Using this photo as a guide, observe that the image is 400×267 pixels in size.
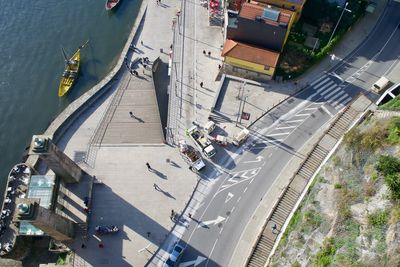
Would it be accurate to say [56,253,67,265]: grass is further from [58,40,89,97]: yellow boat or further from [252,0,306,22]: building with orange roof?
[252,0,306,22]: building with orange roof

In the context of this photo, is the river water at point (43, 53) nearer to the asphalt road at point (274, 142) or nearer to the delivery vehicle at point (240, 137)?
the delivery vehicle at point (240, 137)

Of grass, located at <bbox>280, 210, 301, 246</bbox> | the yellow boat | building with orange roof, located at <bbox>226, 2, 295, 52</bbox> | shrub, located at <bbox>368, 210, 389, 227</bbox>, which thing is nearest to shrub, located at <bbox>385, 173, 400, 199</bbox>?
shrub, located at <bbox>368, 210, 389, 227</bbox>

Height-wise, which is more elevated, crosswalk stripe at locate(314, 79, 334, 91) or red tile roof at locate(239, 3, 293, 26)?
red tile roof at locate(239, 3, 293, 26)

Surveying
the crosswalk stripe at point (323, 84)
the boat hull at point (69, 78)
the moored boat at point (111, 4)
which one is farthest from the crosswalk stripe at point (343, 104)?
the moored boat at point (111, 4)

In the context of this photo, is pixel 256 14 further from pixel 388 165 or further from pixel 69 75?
pixel 69 75

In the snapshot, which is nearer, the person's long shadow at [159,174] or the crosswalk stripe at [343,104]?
the person's long shadow at [159,174]

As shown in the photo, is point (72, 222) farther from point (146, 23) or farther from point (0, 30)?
point (0, 30)

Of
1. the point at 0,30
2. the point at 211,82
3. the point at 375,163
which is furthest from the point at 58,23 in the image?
the point at 375,163
